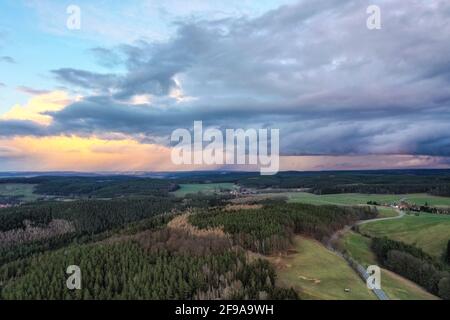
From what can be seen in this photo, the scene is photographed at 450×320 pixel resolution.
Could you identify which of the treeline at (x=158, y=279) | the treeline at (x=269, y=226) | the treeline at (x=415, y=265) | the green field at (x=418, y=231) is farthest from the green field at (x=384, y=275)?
the treeline at (x=158, y=279)

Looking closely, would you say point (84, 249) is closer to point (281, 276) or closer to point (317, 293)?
point (281, 276)

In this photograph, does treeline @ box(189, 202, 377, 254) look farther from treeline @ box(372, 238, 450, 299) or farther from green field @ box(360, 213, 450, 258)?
treeline @ box(372, 238, 450, 299)

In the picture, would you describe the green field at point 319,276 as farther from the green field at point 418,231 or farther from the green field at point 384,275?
the green field at point 418,231

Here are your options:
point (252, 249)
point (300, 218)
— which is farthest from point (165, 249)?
point (300, 218)

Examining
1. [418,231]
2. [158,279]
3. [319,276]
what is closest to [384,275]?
[319,276]

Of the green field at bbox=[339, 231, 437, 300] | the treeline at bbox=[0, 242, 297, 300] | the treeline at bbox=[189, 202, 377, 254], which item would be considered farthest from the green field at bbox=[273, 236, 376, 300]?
the treeline at bbox=[189, 202, 377, 254]
